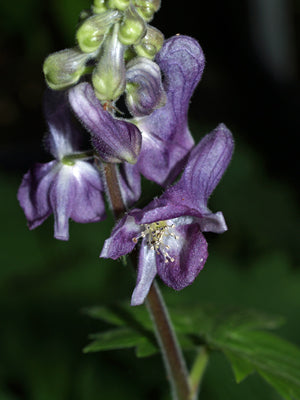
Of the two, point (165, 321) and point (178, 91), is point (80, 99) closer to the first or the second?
point (178, 91)

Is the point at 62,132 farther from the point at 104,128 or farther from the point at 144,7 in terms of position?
the point at 144,7

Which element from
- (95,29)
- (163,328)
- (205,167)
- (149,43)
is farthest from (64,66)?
(163,328)

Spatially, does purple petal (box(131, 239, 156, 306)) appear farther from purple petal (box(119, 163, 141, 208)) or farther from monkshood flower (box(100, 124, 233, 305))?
purple petal (box(119, 163, 141, 208))

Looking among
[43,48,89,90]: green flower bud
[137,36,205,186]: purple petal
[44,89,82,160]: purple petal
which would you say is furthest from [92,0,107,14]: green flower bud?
[44,89,82,160]: purple petal

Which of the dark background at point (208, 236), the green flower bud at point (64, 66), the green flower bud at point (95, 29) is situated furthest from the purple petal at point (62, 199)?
the dark background at point (208, 236)

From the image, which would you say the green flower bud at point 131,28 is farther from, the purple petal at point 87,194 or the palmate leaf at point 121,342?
Answer: the palmate leaf at point 121,342
